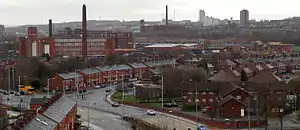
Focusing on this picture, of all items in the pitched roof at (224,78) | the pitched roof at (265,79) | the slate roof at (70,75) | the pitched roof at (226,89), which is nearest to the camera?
the pitched roof at (226,89)

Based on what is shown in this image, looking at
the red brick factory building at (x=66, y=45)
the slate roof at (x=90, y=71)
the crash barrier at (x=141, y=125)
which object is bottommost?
the crash barrier at (x=141, y=125)

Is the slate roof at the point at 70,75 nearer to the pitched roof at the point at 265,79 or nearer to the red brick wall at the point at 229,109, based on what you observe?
the pitched roof at the point at 265,79

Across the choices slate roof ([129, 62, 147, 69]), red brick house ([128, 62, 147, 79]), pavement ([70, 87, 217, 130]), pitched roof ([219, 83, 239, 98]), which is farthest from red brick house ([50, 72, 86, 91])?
pitched roof ([219, 83, 239, 98])

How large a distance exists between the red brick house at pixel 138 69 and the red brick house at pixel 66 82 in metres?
6.41

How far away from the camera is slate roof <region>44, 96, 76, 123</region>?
13817mm

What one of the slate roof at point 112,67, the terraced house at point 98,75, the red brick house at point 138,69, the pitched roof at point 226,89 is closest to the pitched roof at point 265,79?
the pitched roof at point 226,89

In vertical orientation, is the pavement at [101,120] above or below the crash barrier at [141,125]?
below

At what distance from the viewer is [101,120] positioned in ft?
67.8

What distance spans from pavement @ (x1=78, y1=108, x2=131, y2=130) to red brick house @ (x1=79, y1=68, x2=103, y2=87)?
34.6ft

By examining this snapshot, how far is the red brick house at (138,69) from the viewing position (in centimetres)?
3912

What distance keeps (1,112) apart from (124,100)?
9141 mm

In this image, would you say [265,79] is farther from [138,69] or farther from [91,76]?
[138,69]

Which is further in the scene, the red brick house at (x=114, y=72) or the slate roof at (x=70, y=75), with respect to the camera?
the red brick house at (x=114, y=72)

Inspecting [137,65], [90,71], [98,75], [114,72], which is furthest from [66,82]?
[137,65]
